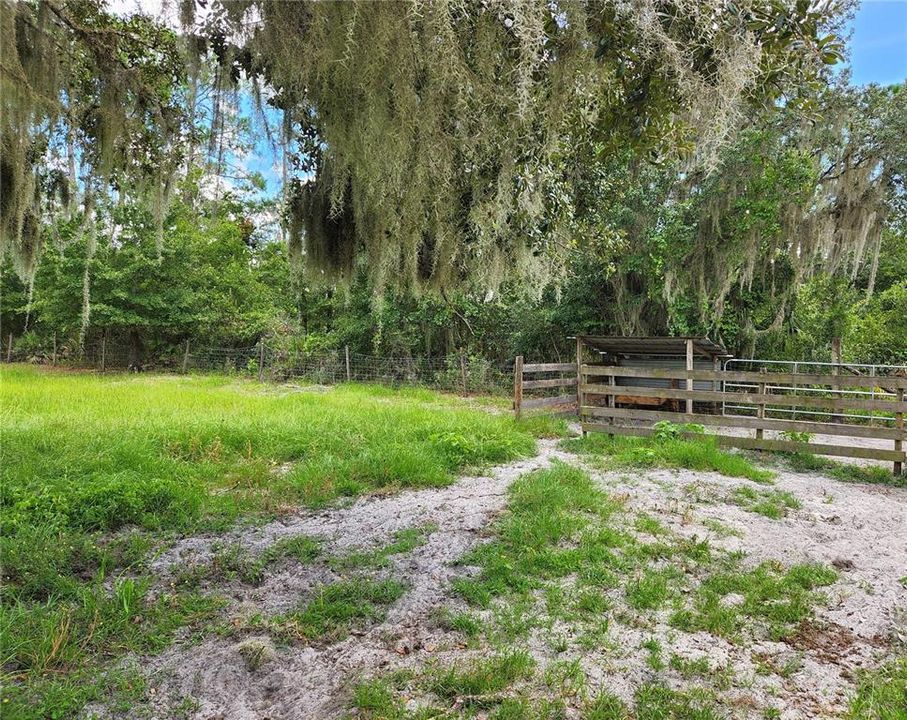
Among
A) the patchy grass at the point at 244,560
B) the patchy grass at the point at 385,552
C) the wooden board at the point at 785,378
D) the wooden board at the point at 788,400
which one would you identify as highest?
the wooden board at the point at 785,378

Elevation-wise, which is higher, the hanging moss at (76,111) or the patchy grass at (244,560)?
the hanging moss at (76,111)

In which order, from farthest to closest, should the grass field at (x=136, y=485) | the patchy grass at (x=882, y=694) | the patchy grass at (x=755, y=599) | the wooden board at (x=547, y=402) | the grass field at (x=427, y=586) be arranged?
the wooden board at (x=547, y=402) < the patchy grass at (x=755, y=599) < the grass field at (x=136, y=485) < the grass field at (x=427, y=586) < the patchy grass at (x=882, y=694)

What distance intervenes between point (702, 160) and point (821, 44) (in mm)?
685

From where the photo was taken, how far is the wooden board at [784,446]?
16.7 ft

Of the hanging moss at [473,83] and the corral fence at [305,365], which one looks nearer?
the hanging moss at [473,83]

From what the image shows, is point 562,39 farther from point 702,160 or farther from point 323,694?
point 323,694

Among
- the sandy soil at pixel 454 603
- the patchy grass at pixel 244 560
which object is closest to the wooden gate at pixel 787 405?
the sandy soil at pixel 454 603

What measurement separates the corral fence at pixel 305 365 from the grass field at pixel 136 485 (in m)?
5.81

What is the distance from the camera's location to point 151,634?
7.03 feet

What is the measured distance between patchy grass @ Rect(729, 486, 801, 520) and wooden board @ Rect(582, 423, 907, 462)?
1.49 metres

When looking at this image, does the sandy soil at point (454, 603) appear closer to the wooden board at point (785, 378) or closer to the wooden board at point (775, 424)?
the wooden board at point (775, 424)

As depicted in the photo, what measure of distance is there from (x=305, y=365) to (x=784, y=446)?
12.4 meters

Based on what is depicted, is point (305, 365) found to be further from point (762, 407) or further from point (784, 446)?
point (784, 446)

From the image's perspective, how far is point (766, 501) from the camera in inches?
159
